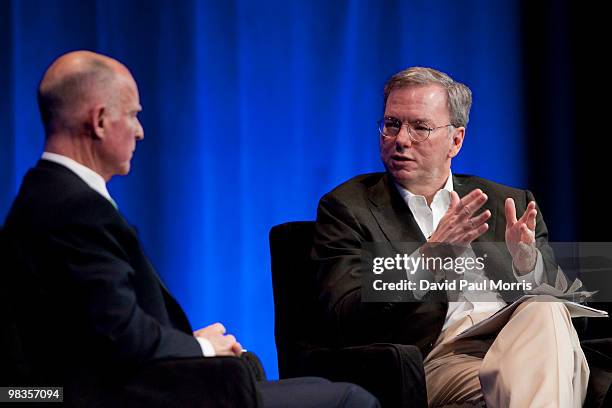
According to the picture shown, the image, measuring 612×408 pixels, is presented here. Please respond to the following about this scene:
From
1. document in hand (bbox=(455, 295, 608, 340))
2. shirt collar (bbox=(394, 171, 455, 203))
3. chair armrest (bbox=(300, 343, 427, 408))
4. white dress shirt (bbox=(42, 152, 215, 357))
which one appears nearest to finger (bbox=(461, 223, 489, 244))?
document in hand (bbox=(455, 295, 608, 340))

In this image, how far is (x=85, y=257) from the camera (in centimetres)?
184

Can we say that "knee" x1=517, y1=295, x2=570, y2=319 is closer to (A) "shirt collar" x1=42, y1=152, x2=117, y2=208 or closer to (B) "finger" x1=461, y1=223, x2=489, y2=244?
(B) "finger" x1=461, y1=223, x2=489, y2=244

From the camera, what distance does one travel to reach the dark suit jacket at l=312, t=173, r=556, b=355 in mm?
2732

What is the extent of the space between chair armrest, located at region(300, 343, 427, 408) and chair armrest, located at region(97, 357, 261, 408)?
2.08 feet

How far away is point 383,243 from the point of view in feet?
9.50

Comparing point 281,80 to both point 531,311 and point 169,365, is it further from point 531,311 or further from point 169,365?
point 169,365

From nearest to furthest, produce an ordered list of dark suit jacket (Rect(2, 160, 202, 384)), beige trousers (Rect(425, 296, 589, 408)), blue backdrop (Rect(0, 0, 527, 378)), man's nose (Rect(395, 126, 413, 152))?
dark suit jacket (Rect(2, 160, 202, 384)), beige trousers (Rect(425, 296, 589, 408)), man's nose (Rect(395, 126, 413, 152)), blue backdrop (Rect(0, 0, 527, 378))

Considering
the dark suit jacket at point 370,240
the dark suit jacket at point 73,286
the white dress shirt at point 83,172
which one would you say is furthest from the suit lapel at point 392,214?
the dark suit jacket at point 73,286

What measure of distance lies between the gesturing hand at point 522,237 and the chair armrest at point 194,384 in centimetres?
113

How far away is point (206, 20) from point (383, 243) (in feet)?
5.28

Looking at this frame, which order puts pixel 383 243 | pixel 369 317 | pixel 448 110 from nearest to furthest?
1. pixel 369 317
2. pixel 383 243
3. pixel 448 110

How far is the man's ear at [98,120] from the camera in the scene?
1992mm

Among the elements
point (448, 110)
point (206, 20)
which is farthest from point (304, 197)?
point (448, 110)

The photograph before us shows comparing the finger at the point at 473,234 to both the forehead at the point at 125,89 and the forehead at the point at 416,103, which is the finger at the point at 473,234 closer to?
the forehead at the point at 416,103
